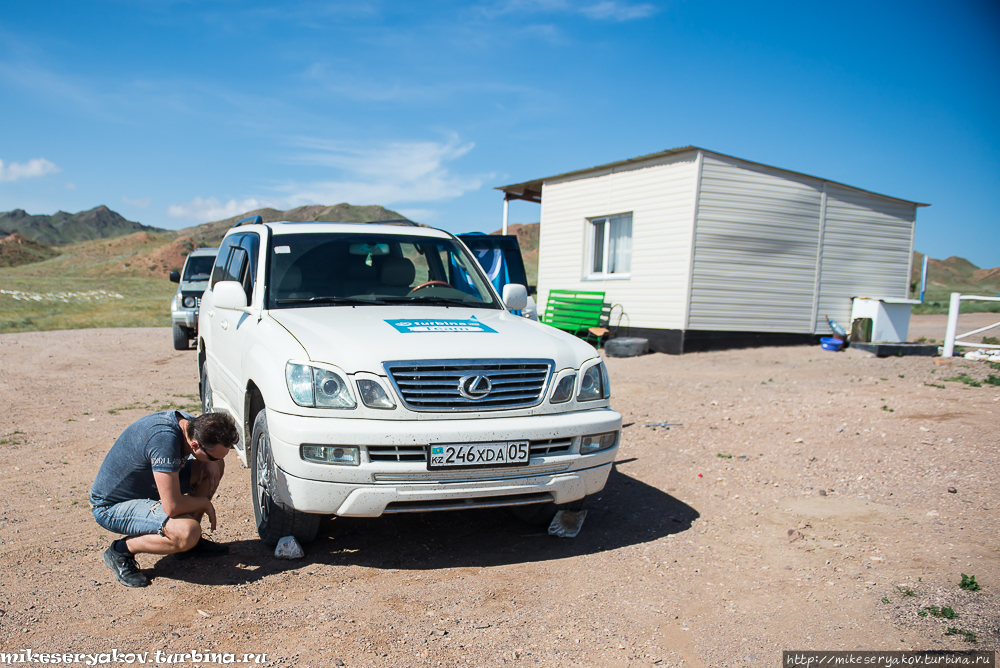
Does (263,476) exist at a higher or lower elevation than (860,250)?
lower

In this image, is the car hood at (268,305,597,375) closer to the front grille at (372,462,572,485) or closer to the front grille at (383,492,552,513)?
the front grille at (372,462,572,485)

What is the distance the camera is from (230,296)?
14.3ft

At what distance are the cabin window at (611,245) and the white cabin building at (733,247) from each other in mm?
29

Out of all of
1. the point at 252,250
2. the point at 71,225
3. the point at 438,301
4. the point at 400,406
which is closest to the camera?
the point at 400,406

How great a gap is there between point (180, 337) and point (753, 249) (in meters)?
11.9

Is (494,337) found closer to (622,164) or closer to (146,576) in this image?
(146,576)

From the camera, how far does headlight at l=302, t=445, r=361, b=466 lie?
3.36m

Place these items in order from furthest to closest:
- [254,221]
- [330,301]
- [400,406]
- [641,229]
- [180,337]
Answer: [180,337] → [641,229] → [254,221] → [330,301] → [400,406]

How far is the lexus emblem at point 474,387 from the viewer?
3.53m

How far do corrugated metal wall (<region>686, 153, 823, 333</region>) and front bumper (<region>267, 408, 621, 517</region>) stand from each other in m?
9.82

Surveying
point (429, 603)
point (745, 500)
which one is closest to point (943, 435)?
point (745, 500)

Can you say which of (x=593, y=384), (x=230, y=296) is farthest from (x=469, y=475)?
(x=230, y=296)

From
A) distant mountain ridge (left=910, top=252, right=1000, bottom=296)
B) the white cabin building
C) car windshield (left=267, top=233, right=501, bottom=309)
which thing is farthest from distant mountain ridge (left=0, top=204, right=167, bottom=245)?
car windshield (left=267, top=233, right=501, bottom=309)

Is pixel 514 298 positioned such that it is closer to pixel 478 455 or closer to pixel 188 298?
pixel 478 455
